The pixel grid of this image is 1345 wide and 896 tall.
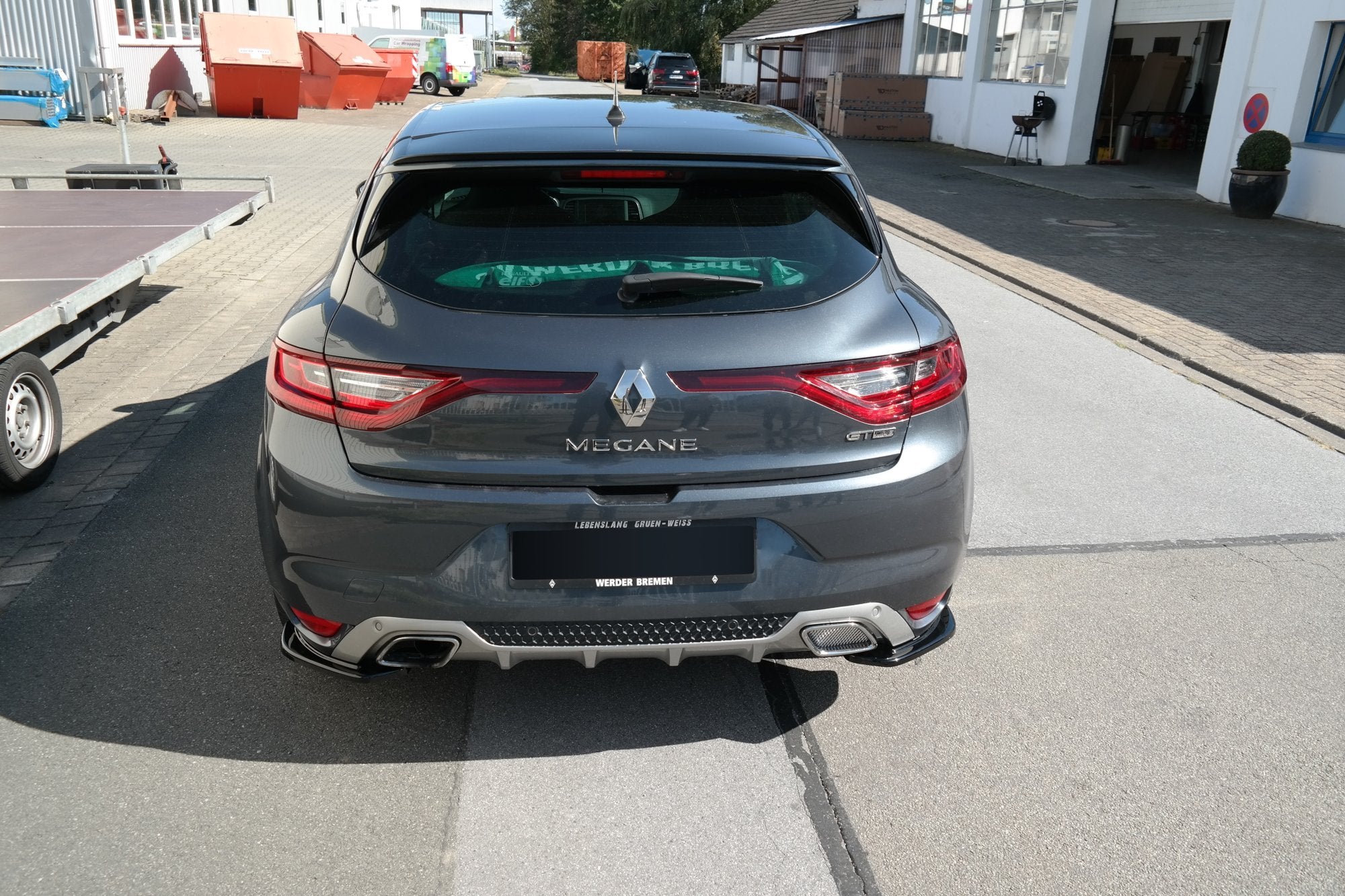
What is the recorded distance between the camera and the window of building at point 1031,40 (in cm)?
2177

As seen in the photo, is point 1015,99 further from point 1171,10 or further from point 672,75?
point 672,75

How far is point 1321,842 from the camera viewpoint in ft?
9.55

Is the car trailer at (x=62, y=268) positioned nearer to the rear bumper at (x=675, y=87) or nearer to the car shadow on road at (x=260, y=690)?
the car shadow on road at (x=260, y=690)

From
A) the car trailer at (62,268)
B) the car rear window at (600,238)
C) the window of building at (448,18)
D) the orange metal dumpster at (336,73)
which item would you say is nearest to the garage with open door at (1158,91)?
the car trailer at (62,268)

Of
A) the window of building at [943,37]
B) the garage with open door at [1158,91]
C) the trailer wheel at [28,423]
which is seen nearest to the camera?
the trailer wheel at [28,423]

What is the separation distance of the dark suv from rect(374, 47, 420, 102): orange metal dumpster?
11442mm

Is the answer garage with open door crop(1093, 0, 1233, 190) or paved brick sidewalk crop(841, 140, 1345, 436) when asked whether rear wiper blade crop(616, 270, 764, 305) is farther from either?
garage with open door crop(1093, 0, 1233, 190)

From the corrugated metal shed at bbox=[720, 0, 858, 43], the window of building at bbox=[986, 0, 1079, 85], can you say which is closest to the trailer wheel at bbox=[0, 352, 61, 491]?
the window of building at bbox=[986, 0, 1079, 85]

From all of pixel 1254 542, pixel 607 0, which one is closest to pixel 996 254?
pixel 1254 542

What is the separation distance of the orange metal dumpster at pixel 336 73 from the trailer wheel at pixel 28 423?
2892cm

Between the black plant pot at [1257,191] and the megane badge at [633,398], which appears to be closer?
the megane badge at [633,398]

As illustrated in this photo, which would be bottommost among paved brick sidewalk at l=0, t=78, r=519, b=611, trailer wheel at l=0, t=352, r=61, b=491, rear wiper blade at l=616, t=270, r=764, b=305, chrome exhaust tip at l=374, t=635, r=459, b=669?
paved brick sidewalk at l=0, t=78, r=519, b=611

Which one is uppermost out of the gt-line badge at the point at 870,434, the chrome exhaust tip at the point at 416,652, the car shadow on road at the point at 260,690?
the gt-line badge at the point at 870,434

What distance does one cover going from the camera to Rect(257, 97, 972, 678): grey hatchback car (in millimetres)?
2789
